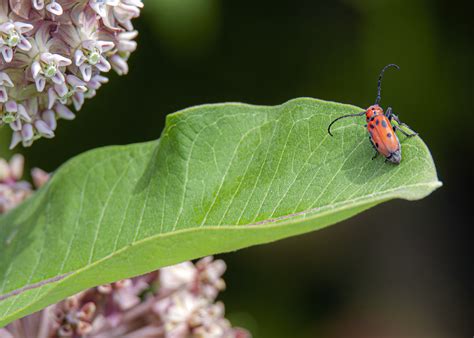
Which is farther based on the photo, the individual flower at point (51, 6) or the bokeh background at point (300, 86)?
the bokeh background at point (300, 86)

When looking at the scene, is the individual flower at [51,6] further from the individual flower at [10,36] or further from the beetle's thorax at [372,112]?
the beetle's thorax at [372,112]

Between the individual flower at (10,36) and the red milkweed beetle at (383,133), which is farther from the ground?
the individual flower at (10,36)

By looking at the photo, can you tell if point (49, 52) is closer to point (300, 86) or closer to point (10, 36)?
point (10, 36)

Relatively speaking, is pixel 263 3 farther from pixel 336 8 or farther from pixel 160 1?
pixel 160 1

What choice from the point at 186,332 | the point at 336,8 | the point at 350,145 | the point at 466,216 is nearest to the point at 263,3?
the point at 336,8

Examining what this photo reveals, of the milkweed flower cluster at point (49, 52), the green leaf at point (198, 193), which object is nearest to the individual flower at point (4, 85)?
the milkweed flower cluster at point (49, 52)

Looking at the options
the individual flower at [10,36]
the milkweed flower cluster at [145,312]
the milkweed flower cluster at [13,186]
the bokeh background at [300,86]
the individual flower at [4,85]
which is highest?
the individual flower at [10,36]

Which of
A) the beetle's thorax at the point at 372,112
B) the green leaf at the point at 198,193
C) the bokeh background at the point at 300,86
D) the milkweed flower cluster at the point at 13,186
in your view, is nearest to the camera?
the green leaf at the point at 198,193
